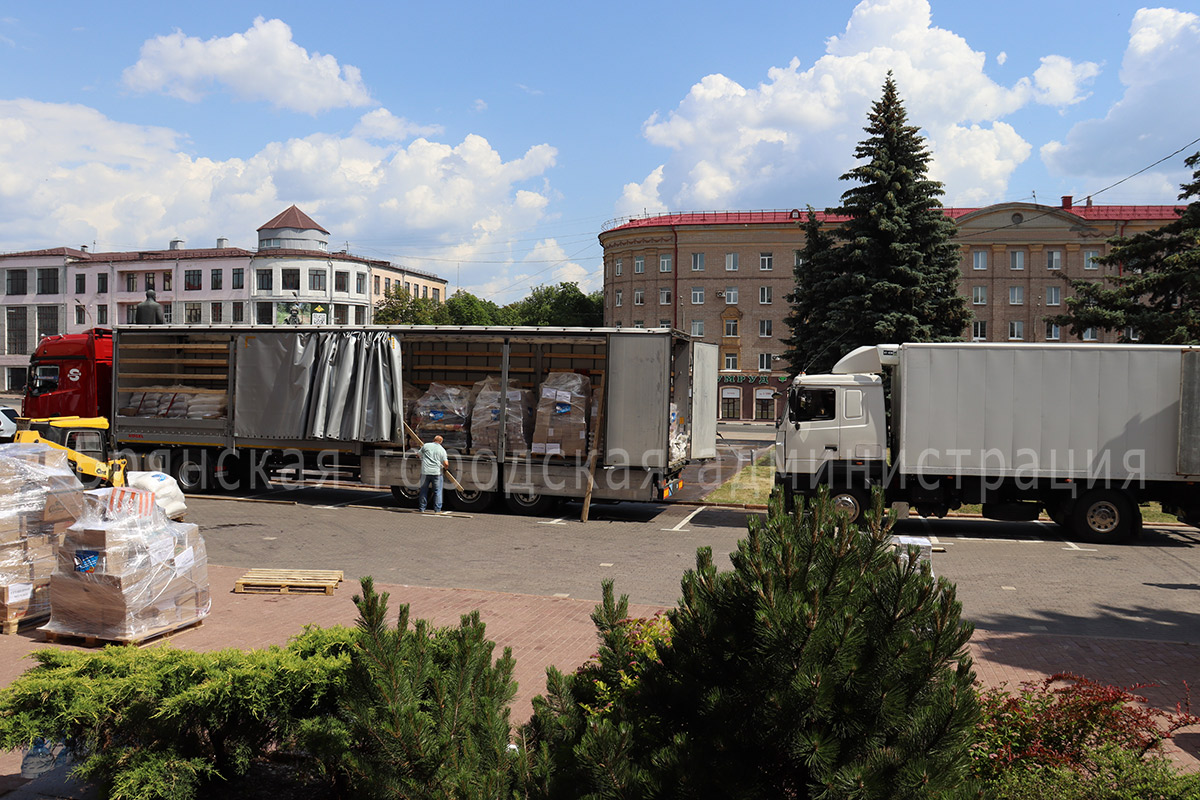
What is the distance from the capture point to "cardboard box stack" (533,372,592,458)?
52.2 feet

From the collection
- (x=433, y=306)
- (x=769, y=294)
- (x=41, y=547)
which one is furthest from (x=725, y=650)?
(x=433, y=306)

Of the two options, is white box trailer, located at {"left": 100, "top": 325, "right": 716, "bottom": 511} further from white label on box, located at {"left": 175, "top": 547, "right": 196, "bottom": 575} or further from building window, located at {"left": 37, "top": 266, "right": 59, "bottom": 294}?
building window, located at {"left": 37, "top": 266, "right": 59, "bottom": 294}

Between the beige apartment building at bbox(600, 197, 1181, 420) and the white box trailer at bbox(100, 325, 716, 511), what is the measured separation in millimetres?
40821

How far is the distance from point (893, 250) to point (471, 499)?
60.1 ft

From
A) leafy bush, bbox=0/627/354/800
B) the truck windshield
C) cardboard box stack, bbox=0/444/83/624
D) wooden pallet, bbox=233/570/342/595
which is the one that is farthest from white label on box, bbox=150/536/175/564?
the truck windshield

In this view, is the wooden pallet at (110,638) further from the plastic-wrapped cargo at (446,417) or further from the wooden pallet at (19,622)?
the plastic-wrapped cargo at (446,417)

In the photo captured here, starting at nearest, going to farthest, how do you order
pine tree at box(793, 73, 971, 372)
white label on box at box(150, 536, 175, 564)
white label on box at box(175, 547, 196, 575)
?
white label on box at box(150, 536, 175, 564)
white label on box at box(175, 547, 196, 575)
pine tree at box(793, 73, 971, 372)

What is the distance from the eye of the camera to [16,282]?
268 feet

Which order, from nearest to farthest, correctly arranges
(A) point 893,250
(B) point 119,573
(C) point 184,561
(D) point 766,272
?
(B) point 119,573 < (C) point 184,561 < (A) point 893,250 < (D) point 766,272

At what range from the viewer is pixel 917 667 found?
2.53 metres

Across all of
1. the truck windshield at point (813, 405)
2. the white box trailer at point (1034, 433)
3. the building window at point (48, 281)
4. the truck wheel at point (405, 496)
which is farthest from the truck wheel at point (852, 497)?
the building window at point (48, 281)

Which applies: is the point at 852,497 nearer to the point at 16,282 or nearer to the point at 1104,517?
the point at 1104,517

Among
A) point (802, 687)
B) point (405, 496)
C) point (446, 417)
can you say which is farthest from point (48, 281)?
point (802, 687)

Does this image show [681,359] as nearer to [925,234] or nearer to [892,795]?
[892,795]
